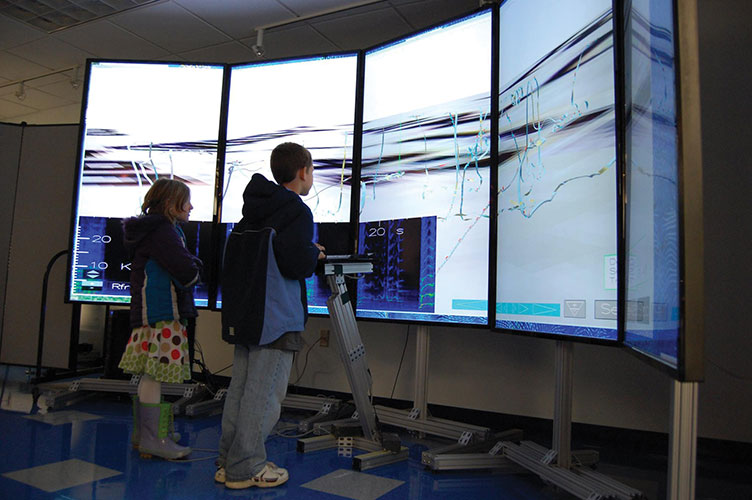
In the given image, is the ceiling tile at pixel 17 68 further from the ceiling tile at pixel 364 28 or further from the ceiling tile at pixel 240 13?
the ceiling tile at pixel 364 28

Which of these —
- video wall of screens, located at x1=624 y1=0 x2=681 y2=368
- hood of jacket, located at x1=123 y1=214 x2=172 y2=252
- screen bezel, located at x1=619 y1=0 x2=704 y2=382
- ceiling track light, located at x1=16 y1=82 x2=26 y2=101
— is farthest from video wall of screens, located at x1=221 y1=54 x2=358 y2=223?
ceiling track light, located at x1=16 y1=82 x2=26 y2=101

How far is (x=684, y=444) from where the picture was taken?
1075mm

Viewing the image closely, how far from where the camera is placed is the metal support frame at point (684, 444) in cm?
106

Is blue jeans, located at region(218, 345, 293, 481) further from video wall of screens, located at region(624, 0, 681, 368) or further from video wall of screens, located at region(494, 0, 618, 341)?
video wall of screens, located at region(624, 0, 681, 368)

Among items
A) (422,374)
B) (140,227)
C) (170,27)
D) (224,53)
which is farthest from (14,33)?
(422,374)

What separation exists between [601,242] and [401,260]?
1173 mm

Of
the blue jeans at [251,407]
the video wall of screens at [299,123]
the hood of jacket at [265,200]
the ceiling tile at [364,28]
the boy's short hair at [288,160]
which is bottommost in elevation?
the blue jeans at [251,407]

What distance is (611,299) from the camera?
1838 mm

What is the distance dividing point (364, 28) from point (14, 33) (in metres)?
2.98

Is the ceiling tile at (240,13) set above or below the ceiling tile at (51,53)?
below

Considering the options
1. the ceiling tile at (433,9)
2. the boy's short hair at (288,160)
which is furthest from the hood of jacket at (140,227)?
the ceiling tile at (433,9)

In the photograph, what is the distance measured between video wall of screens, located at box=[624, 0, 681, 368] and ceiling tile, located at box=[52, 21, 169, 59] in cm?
403

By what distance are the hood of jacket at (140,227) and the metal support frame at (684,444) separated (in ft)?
6.89

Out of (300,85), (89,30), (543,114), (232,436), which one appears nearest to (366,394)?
(232,436)
